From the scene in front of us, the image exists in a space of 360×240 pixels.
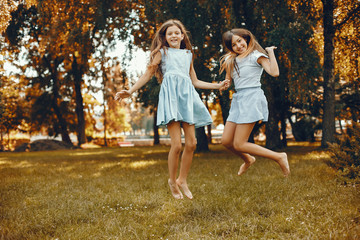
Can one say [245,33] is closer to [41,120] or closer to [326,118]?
[326,118]

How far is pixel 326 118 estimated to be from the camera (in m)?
11.9

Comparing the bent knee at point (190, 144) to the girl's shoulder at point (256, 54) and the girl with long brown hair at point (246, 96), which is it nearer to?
the girl with long brown hair at point (246, 96)

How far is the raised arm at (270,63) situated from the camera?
386 centimetres

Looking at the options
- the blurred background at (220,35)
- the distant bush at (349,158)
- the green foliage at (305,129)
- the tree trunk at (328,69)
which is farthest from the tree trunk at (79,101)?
the distant bush at (349,158)

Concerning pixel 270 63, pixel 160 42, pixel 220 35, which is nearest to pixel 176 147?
pixel 160 42

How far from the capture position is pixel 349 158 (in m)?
6.24

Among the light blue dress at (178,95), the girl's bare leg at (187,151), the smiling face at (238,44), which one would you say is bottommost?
the girl's bare leg at (187,151)

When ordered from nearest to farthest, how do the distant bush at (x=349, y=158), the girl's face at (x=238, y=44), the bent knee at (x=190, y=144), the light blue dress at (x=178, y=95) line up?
the light blue dress at (x=178, y=95) → the bent knee at (x=190, y=144) → the girl's face at (x=238, y=44) → the distant bush at (x=349, y=158)

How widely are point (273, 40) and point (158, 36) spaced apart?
6.15m

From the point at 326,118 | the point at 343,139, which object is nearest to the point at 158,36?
the point at 343,139

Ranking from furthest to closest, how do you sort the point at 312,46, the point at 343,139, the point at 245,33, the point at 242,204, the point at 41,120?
the point at 41,120, the point at 312,46, the point at 343,139, the point at 242,204, the point at 245,33

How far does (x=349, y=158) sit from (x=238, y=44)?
140 inches

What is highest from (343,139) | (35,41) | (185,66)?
(35,41)

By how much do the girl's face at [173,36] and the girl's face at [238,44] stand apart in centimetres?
77
